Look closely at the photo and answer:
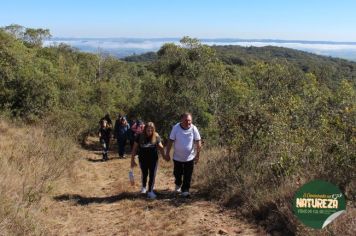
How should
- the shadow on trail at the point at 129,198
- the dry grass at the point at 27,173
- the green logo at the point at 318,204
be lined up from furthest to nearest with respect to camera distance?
the shadow on trail at the point at 129,198
the dry grass at the point at 27,173
the green logo at the point at 318,204

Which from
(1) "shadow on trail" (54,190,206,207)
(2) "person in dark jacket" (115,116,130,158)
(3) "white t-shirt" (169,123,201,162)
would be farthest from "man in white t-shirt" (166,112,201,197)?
(2) "person in dark jacket" (115,116,130,158)

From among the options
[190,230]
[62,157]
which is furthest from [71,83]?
[190,230]

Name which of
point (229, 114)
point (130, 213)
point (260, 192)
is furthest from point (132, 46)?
point (260, 192)

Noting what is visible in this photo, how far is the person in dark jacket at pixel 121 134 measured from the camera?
52.4ft

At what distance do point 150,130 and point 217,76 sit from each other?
1404 centimetres

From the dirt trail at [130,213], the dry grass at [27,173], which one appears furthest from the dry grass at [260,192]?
the dry grass at [27,173]

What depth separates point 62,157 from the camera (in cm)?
1095

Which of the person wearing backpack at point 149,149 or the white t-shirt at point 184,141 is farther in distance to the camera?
the person wearing backpack at point 149,149

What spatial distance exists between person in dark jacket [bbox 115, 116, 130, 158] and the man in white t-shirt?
7.37 meters

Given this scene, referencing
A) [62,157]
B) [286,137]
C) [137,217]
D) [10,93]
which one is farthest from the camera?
[10,93]

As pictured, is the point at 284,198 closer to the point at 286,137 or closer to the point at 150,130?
the point at 286,137

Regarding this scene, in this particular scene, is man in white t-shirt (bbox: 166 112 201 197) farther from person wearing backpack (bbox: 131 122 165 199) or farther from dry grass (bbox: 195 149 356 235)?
dry grass (bbox: 195 149 356 235)

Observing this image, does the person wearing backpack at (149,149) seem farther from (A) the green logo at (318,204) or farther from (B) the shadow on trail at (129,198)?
(A) the green logo at (318,204)

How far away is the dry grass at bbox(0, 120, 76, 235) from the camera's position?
19.7ft
